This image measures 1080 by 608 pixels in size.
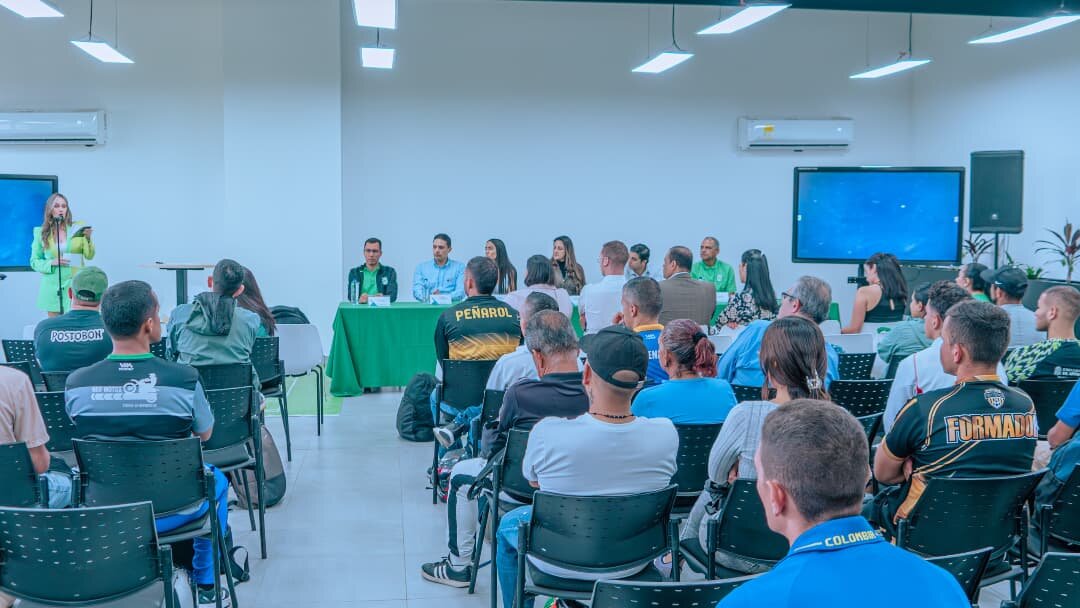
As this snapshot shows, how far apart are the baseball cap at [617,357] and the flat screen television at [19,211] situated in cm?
728

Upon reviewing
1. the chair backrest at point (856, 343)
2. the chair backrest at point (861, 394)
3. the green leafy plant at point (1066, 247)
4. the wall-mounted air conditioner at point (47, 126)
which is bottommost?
the chair backrest at point (861, 394)

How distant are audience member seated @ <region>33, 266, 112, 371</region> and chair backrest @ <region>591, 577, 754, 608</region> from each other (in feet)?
10.8

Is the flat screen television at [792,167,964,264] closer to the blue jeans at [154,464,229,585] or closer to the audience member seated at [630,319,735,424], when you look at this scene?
the audience member seated at [630,319,735,424]

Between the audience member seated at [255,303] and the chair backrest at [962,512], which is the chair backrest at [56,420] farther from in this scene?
the chair backrest at [962,512]

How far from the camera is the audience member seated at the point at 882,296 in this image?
20.8 feet

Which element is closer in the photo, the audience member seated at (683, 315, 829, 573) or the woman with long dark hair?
the audience member seated at (683, 315, 829, 573)

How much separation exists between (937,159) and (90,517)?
10.1 meters

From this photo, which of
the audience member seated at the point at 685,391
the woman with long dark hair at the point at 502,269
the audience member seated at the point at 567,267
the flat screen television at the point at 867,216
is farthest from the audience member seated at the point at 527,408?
the flat screen television at the point at 867,216

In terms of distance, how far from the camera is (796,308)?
446 cm

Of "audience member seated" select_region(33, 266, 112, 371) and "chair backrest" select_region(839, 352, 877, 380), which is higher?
"audience member seated" select_region(33, 266, 112, 371)

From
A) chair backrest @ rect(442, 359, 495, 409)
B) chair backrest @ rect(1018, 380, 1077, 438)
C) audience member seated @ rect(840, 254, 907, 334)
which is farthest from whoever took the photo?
audience member seated @ rect(840, 254, 907, 334)

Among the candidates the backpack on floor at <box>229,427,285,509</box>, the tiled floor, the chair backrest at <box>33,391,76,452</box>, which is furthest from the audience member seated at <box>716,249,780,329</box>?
the chair backrest at <box>33,391,76,452</box>

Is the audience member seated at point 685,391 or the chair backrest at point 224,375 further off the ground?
the audience member seated at point 685,391

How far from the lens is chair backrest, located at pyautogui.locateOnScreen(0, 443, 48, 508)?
281 centimetres
